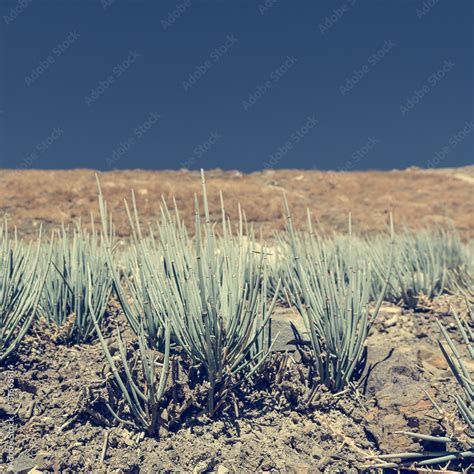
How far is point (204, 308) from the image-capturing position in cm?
241

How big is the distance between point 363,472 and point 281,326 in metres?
1.08

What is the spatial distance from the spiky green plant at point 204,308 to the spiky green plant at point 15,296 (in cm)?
62

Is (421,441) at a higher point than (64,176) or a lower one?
lower

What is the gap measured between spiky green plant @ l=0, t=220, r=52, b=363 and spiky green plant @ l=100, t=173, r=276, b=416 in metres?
0.62

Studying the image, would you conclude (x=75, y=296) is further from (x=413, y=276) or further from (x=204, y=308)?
(x=413, y=276)

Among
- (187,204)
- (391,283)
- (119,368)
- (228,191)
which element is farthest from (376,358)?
(228,191)

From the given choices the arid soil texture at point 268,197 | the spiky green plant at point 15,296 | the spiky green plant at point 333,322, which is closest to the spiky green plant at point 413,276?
the spiky green plant at point 333,322

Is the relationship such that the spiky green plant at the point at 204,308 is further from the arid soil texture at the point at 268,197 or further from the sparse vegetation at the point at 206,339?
the arid soil texture at the point at 268,197

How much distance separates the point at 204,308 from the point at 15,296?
1359 mm

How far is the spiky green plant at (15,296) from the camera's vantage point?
2809 millimetres

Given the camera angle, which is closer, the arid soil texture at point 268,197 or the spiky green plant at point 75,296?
the spiky green plant at point 75,296

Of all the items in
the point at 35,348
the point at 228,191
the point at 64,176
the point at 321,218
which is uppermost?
the point at 64,176

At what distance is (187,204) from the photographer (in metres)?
16.6

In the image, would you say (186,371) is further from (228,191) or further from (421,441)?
(228,191)
